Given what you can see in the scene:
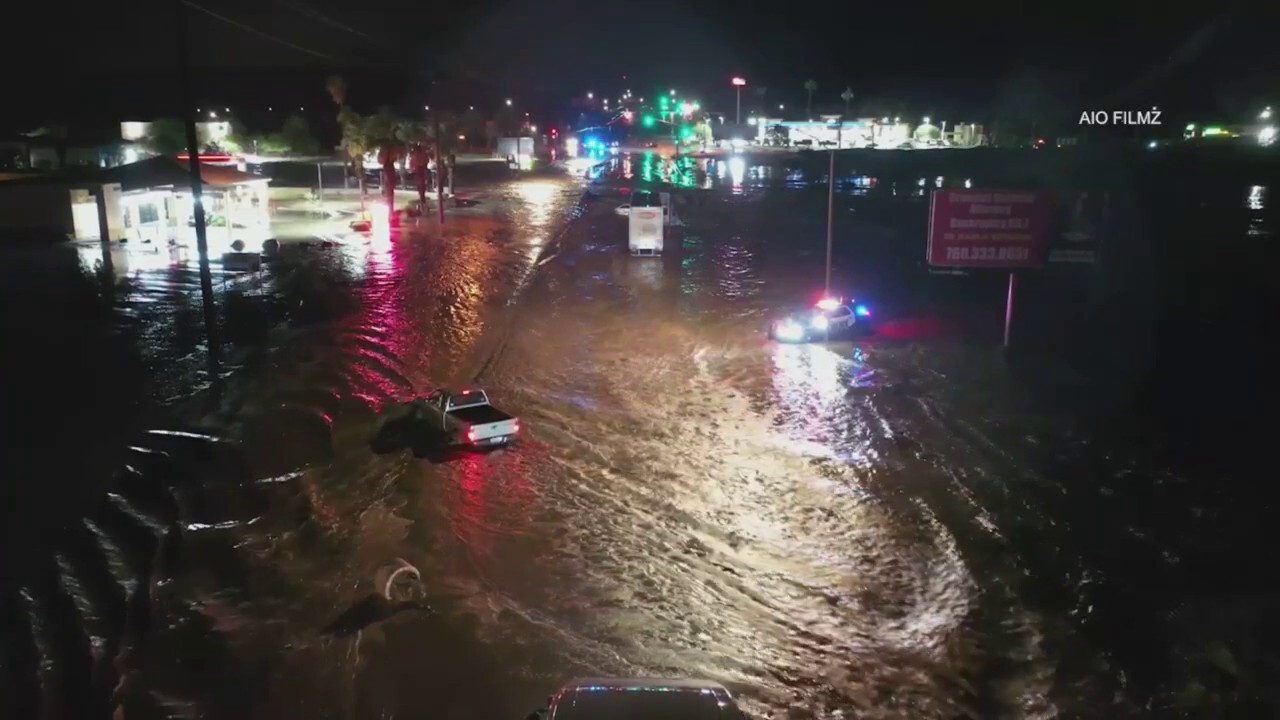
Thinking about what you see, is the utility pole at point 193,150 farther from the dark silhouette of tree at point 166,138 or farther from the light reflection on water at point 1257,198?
the light reflection on water at point 1257,198

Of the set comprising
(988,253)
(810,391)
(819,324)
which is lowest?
(810,391)

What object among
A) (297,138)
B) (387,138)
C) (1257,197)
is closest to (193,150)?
(387,138)

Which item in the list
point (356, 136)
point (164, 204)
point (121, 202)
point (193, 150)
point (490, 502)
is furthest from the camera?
point (356, 136)

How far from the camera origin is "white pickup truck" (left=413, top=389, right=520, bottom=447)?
1708 cm

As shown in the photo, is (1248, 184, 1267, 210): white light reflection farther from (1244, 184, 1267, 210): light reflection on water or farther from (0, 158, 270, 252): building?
(0, 158, 270, 252): building

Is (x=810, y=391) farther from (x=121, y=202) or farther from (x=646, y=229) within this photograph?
(x=121, y=202)

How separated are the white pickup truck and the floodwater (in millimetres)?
486

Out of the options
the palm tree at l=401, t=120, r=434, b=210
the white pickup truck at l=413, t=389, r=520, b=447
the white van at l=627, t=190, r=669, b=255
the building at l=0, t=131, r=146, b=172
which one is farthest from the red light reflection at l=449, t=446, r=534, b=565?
the building at l=0, t=131, r=146, b=172

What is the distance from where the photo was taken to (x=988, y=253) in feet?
75.7

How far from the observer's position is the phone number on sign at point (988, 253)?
22969 millimetres

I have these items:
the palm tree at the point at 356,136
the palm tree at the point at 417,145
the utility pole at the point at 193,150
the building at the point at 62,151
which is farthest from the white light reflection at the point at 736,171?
the utility pole at the point at 193,150

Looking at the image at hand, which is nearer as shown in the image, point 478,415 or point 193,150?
point 478,415

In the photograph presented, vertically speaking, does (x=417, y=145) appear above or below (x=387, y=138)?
below

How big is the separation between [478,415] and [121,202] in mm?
31137
